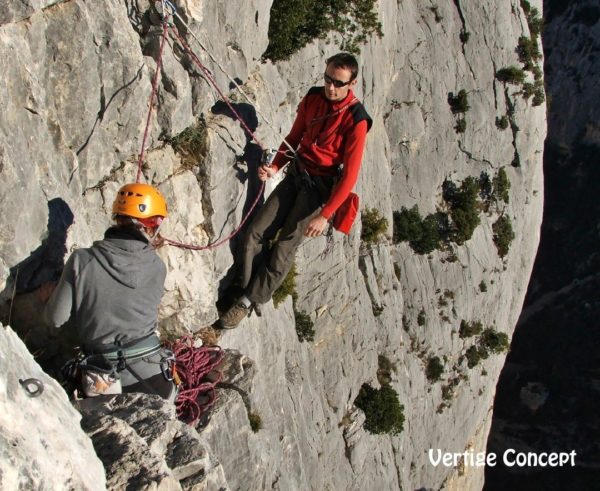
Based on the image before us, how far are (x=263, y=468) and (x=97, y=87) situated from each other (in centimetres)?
628

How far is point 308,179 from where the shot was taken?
11.2m

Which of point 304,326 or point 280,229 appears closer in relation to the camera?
point 280,229

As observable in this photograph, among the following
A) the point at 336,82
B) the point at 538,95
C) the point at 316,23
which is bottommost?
the point at 336,82

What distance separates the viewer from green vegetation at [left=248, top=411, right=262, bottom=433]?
32.8 feet

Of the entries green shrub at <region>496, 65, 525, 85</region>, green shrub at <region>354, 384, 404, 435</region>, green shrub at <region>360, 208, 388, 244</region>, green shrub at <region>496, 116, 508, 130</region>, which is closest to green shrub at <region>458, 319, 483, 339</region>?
→ green shrub at <region>354, 384, 404, 435</region>

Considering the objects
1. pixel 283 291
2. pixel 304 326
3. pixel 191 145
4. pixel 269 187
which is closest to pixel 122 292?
pixel 191 145

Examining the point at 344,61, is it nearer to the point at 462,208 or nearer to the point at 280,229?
the point at 280,229

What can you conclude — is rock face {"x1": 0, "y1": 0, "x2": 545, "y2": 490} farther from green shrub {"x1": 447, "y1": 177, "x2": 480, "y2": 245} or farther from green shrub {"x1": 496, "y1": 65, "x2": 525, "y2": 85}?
green shrub {"x1": 447, "y1": 177, "x2": 480, "y2": 245}

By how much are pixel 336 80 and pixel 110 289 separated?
502 centimetres

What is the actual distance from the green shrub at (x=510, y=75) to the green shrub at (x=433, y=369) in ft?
42.2

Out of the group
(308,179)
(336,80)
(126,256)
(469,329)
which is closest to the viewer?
(126,256)

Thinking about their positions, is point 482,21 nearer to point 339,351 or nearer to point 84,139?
point 339,351

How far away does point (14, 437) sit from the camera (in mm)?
4176

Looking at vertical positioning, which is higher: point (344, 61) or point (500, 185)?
point (344, 61)
